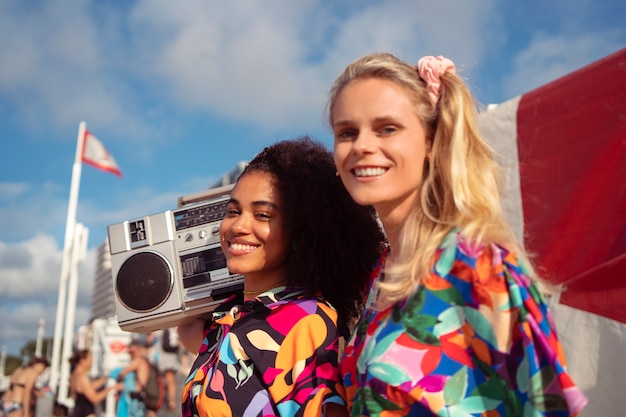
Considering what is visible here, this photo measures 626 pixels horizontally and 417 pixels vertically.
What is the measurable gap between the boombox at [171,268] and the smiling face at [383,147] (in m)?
0.80

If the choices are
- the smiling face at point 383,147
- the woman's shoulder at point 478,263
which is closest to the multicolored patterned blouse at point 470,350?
the woman's shoulder at point 478,263

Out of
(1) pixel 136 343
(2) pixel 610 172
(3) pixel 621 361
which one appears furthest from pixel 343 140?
(1) pixel 136 343

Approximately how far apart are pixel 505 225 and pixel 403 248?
25 cm

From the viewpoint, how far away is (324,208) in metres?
2.00

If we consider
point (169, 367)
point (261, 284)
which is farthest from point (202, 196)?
point (169, 367)

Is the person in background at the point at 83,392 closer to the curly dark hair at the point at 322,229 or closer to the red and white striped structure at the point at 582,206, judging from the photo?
the curly dark hair at the point at 322,229

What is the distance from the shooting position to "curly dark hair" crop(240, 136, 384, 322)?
1970 millimetres

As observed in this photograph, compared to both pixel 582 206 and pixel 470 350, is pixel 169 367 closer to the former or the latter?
pixel 582 206

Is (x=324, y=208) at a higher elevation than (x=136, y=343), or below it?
below

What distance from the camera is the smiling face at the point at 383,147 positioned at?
155 cm

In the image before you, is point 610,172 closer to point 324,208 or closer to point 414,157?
point 414,157

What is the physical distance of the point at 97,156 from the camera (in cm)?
1605

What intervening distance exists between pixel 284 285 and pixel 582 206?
0.93m

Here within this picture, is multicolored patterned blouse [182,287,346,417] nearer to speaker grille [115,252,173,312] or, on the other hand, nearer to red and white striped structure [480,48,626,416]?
speaker grille [115,252,173,312]
